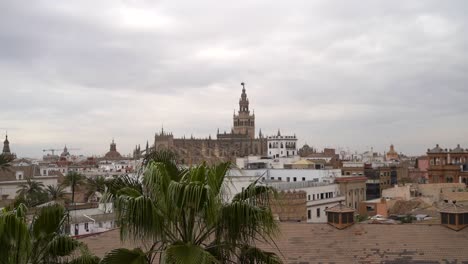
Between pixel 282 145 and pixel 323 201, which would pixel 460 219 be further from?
pixel 282 145

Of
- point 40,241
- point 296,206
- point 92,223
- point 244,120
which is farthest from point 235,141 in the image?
point 40,241

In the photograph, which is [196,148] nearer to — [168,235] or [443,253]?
[443,253]

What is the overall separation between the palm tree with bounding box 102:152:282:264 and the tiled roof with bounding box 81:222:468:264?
10.7 meters

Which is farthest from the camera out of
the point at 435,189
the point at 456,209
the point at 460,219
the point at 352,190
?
the point at 352,190

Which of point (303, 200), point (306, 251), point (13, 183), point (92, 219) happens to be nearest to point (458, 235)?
point (306, 251)

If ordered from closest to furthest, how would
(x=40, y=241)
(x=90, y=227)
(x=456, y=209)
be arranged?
1. (x=40, y=241)
2. (x=456, y=209)
3. (x=90, y=227)

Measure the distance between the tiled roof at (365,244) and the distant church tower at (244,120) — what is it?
481 feet

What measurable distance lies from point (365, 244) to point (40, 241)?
14379 millimetres

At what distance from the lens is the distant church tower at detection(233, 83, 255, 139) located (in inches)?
6683

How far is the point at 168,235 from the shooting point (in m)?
7.84

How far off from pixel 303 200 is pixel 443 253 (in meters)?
27.5

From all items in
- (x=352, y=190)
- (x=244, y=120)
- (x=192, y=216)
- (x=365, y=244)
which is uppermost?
(x=244, y=120)

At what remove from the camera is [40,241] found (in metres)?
8.01

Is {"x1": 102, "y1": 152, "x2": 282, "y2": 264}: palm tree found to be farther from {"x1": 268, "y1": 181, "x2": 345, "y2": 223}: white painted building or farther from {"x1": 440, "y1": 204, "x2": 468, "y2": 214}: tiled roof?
{"x1": 268, "y1": 181, "x2": 345, "y2": 223}: white painted building
